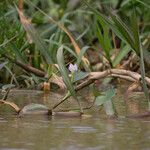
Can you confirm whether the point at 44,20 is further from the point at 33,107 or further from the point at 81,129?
the point at 81,129

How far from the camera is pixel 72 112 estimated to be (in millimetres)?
2111

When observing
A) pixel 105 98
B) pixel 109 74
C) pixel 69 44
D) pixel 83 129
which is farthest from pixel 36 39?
pixel 83 129

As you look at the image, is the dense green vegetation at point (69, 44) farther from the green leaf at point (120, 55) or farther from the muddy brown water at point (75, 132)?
the muddy brown water at point (75, 132)

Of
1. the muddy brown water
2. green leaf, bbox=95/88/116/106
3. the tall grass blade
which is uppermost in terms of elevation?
the tall grass blade

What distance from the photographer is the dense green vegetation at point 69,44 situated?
89.8 inches

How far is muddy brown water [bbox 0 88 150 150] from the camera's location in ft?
5.14

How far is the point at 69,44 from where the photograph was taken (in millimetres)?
3570

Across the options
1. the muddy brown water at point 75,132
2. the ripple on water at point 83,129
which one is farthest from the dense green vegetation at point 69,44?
the ripple on water at point 83,129

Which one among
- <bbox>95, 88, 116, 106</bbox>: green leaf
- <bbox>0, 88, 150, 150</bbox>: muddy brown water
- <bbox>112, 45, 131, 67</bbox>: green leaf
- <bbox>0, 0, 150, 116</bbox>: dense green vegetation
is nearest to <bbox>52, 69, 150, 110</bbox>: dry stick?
<bbox>0, 0, 150, 116</bbox>: dense green vegetation

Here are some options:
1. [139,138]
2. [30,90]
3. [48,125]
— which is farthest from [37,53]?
[139,138]

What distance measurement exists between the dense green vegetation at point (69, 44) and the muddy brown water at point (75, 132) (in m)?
0.12

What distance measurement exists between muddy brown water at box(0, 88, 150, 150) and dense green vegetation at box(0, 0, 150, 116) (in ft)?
0.40

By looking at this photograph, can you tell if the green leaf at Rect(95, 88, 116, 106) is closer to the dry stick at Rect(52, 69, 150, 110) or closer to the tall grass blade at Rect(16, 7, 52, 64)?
the dry stick at Rect(52, 69, 150, 110)

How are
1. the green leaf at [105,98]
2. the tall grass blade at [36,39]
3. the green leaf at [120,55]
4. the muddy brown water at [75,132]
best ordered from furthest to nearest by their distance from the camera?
1. the green leaf at [120,55]
2. the tall grass blade at [36,39]
3. the green leaf at [105,98]
4. the muddy brown water at [75,132]
